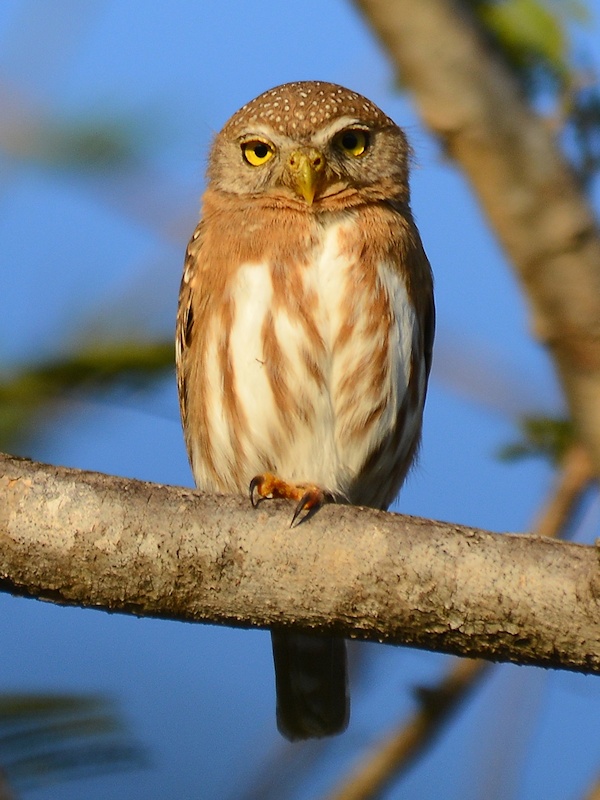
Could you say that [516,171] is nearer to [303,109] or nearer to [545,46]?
[545,46]

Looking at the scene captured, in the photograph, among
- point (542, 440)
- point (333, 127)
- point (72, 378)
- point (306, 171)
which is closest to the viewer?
point (72, 378)

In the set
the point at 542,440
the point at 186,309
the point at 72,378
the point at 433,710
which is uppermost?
the point at 186,309

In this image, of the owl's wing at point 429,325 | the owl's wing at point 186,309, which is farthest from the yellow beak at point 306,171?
the owl's wing at point 429,325

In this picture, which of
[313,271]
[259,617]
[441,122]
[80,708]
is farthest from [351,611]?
[313,271]

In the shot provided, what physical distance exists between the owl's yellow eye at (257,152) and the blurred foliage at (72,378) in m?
1.66

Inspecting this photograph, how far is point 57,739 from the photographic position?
6.27 feet

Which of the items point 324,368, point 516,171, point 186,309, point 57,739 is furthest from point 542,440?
point 57,739

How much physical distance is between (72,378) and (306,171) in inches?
61.8

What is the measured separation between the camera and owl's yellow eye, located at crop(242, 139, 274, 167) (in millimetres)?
4039

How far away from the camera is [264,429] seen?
144 inches

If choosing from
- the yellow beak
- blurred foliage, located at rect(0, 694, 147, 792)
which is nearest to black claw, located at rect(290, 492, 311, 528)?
blurred foliage, located at rect(0, 694, 147, 792)

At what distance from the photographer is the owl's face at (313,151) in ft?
12.6

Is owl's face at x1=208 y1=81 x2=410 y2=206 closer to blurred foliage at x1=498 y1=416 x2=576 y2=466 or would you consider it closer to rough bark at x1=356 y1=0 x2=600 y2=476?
blurred foliage at x1=498 y1=416 x2=576 y2=466

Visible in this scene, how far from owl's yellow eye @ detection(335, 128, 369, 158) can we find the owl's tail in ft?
6.03
